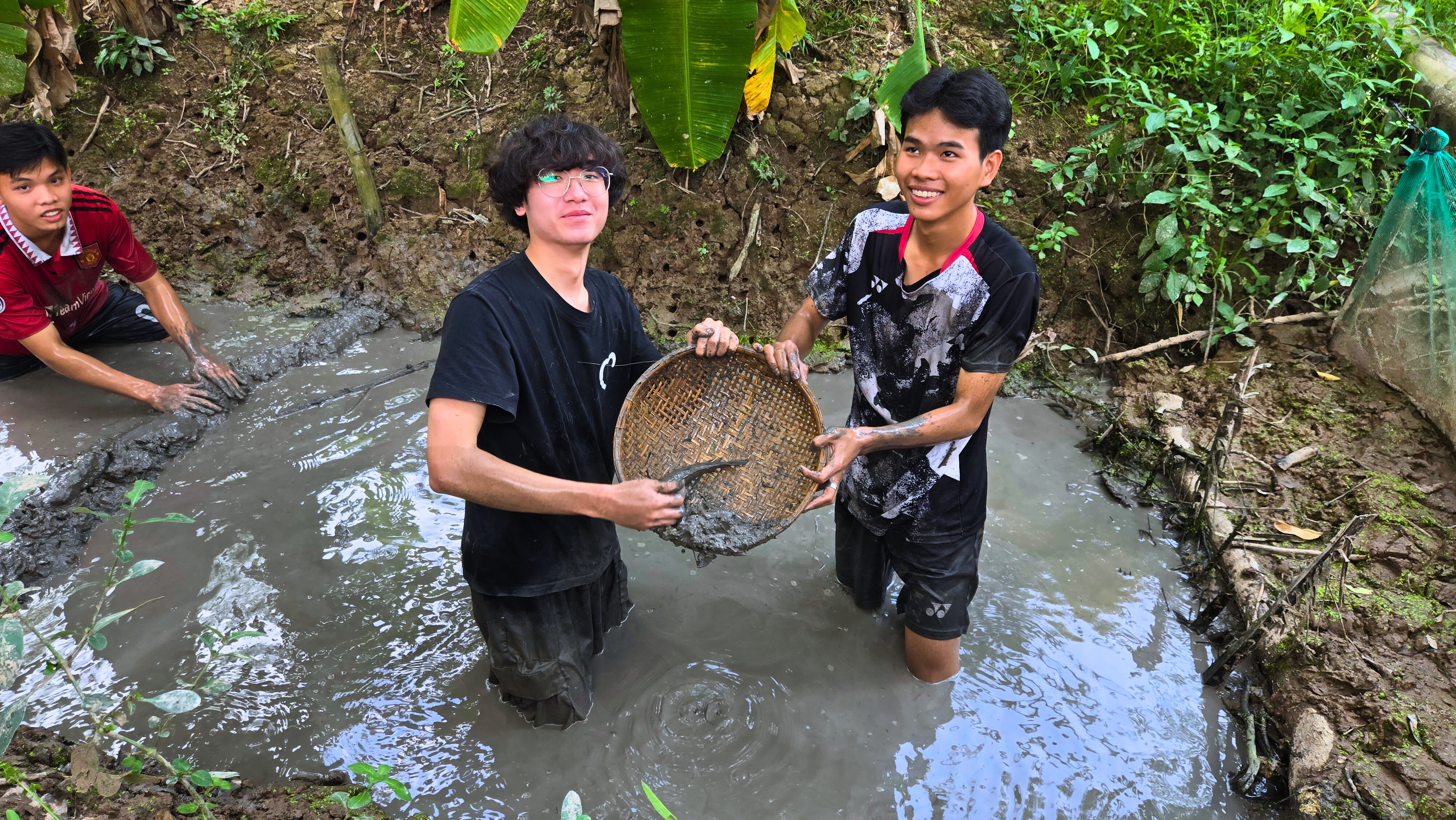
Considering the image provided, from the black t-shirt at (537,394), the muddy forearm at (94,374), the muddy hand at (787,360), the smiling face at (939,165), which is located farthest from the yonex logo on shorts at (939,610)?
the muddy forearm at (94,374)

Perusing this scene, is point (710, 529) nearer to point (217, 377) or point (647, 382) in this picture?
point (647, 382)

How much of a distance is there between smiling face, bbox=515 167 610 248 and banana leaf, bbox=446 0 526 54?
151 cm

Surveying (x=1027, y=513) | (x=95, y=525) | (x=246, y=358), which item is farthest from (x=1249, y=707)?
(x=246, y=358)

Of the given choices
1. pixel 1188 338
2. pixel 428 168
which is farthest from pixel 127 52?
pixel 1188 338

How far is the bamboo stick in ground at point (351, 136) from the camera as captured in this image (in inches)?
180

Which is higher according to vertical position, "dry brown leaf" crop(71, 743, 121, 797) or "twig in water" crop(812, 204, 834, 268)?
"twig in water" crop(812, 204, 834, 268)

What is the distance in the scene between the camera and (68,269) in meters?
3.91

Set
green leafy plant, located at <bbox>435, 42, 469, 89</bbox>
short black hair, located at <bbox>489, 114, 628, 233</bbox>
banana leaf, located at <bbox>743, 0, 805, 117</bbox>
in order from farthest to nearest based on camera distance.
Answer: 1. green leafy plant, located at <bbox>435, 42, 469, 89</bbox>
2. banana leaf, located at <bbox>743, 0, 805, 117</bbox>
3. short black hair, located at <bbox>489, 114, 628, 233</bbox>

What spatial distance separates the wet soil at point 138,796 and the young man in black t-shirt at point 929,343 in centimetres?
162

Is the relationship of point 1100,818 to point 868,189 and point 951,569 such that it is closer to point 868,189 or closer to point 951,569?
point 951,569

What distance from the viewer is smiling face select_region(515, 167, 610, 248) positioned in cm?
206

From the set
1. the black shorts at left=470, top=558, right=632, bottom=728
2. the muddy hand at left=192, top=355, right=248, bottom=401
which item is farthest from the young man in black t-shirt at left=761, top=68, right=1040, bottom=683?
the muddy hand at left=192, top=355, right=248, bottom=401

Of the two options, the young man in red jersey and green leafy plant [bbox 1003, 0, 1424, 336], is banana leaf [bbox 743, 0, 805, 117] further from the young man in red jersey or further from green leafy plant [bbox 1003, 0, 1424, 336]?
the young man in red jersey

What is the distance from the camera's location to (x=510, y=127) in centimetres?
498
